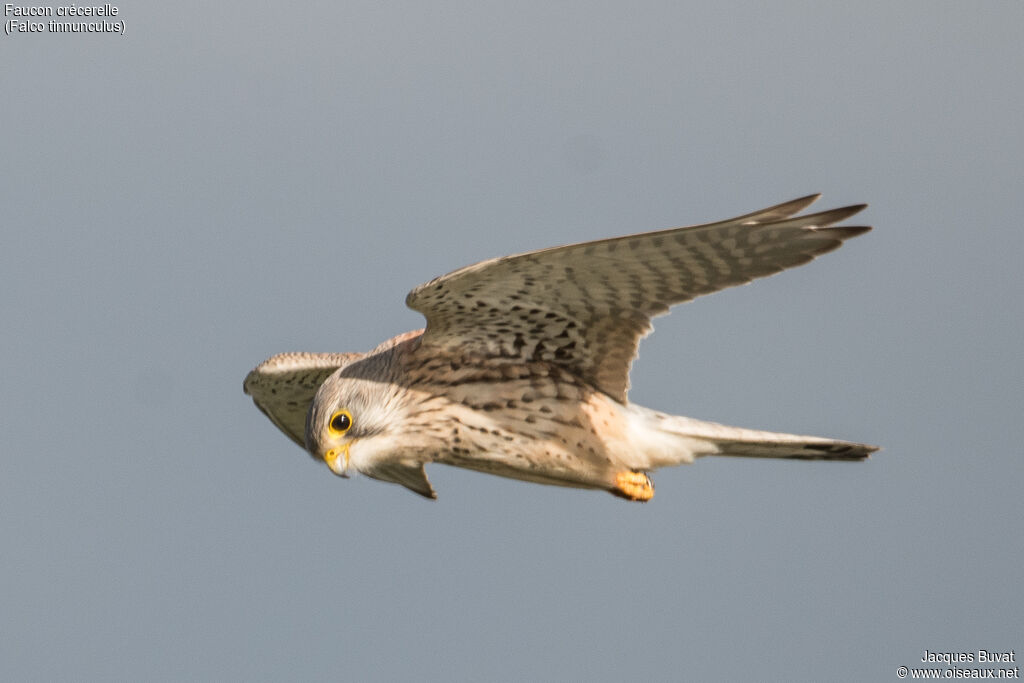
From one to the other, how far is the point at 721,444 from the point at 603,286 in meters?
1.33

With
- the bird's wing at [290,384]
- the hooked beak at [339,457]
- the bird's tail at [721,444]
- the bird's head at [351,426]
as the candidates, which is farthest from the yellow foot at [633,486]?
the bird's wing at [290,384]

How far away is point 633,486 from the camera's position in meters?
8.96

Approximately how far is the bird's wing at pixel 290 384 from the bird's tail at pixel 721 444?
7.71 feet

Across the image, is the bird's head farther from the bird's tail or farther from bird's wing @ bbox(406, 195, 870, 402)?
the bird's tail

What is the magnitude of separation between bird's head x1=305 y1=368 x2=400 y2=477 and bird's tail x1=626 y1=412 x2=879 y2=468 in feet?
5.17

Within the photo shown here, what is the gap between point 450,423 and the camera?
867 cm

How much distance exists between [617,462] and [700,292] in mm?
1374

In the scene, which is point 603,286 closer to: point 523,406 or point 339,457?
point 523,406

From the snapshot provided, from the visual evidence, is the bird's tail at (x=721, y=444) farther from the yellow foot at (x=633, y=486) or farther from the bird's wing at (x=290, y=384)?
the bird's wing at (x=290, y=384)

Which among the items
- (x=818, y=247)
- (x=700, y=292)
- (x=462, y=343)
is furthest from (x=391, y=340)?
(x=818, y=247)

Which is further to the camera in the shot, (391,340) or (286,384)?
(286,384)

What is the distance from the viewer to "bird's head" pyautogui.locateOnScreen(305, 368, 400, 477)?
8.57 meters

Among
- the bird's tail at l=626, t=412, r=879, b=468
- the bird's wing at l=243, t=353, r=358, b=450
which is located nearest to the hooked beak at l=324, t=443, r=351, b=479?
the bird's wing at l=243, t=353, r=358, b=450

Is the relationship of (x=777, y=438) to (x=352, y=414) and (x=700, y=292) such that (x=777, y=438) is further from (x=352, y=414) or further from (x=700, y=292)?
(x=352, y=414)
